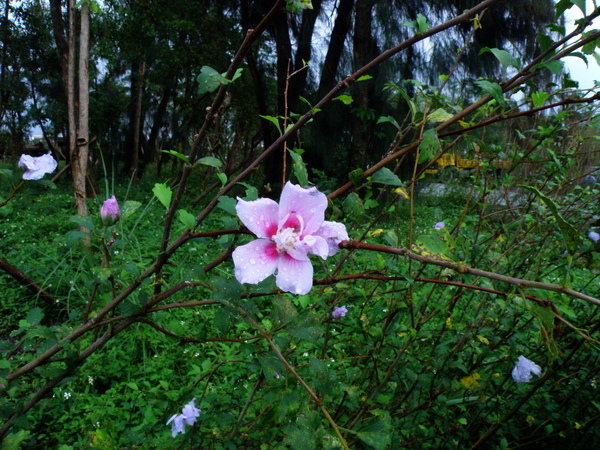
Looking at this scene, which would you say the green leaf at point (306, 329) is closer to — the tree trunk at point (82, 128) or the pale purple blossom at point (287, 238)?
the pale purple blossom at point (287, 238)

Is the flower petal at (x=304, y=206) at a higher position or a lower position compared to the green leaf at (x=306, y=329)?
higher

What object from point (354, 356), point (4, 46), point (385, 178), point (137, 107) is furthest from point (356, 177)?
point (4, 46)

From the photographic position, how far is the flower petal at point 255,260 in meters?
0.52

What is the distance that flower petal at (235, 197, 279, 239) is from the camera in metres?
0.54

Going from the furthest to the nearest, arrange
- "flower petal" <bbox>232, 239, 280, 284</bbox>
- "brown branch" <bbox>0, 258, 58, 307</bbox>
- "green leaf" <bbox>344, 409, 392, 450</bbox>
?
1. "brown branch" <bbox>0, 258, 58, 307</bbox>
2. "green leaf" <bbox>344, 409, 392, 450</bbox>
3. "flower petal" <bbox>232, 239, 280, 284</bbox>

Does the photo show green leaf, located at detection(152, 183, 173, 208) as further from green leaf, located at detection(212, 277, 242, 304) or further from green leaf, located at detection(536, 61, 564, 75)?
green leaf, located at detection(536, 61, 564, 75)

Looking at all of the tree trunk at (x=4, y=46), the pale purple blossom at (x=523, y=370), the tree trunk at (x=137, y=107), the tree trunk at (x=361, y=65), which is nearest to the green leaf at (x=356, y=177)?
the pale purple blossom at (x=523, y=370)

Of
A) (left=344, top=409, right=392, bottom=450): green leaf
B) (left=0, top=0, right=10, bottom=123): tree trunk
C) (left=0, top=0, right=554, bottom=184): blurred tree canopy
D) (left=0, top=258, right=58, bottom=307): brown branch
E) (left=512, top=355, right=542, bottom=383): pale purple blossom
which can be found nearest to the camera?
(left=344, top=409, right=392, bottom=450): green leaf

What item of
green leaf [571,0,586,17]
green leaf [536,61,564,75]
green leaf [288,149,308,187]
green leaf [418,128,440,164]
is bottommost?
green leaf [288,149,308,187]

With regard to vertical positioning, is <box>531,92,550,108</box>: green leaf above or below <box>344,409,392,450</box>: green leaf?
above

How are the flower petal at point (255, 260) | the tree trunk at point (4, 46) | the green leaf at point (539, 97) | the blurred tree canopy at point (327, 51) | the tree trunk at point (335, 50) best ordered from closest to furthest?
the flower petal at point (255, 260)
the green leaf at point (539, 97)
the blurred tree canopy at point (327, 51)
the tree trunk at point (335, 50)
the tree trunk at point (4, 46)

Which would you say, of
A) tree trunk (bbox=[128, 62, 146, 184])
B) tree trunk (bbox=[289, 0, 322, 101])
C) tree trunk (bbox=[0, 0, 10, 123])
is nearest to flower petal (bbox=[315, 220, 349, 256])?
tree trunk (bbox=[289, 0, 322, 101])

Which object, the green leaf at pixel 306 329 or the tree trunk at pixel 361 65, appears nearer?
the green leaf at pixel 306 329

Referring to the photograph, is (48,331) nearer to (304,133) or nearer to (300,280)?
(300,280)
